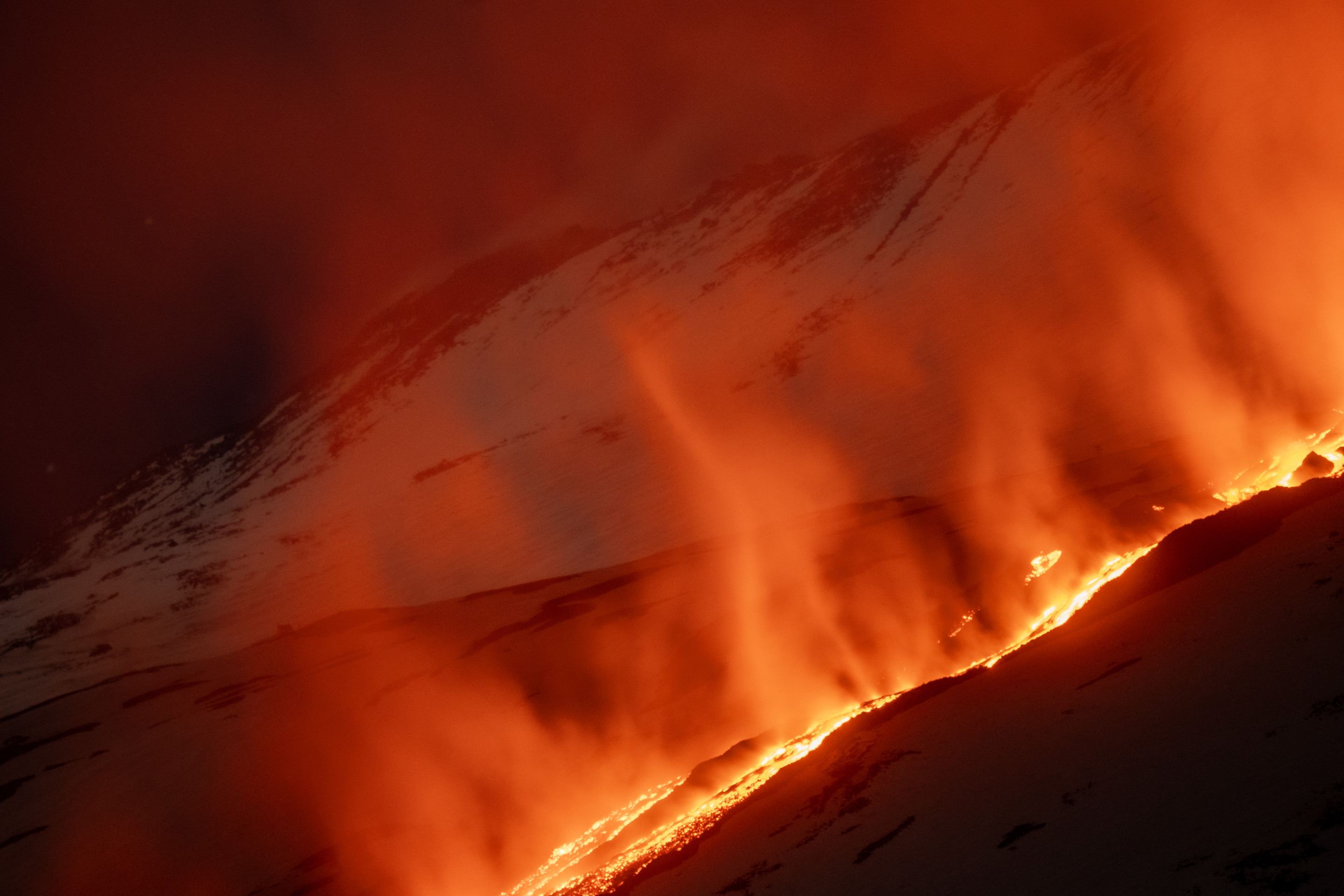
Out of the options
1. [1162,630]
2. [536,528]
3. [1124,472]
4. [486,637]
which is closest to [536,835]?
[1162,630]

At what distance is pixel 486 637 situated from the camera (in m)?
23.7

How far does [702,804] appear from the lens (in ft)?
42.2

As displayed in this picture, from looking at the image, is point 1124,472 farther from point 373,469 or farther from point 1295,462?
point 373,469

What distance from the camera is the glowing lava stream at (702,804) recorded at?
38.4 feet

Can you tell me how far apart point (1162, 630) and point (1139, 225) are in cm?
2784

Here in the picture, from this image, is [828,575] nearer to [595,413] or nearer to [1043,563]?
[1043,563]

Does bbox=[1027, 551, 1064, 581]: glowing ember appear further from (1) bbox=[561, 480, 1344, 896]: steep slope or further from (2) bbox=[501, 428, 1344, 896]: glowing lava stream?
(1) bbox=[561, 480, 1344, 896]: steep slope

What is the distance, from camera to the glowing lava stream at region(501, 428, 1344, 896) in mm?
11711

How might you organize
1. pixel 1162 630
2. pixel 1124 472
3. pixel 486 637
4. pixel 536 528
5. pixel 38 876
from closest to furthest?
pixel 1162 630 < pixel 38 876 < pixel 1124 472 < pixel 486 637 < pixel 536 528

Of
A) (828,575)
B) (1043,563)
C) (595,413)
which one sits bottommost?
(1043,563)

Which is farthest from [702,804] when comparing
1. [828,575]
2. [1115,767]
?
[828,575]

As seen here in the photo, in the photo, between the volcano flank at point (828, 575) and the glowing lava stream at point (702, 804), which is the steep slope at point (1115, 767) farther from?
the glowing lava stream at point (702, 804)

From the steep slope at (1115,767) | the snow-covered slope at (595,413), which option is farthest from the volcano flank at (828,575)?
the snow-covered slope at (595,413)

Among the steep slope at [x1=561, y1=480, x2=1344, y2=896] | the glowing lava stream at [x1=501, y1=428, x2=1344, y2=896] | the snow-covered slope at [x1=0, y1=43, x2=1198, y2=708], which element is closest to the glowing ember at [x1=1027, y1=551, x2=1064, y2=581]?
the glowing lava stream at [x1=501, y1=428, x2=1344, y2=896]
